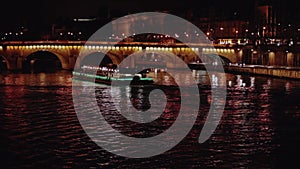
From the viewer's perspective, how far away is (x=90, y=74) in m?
54.8

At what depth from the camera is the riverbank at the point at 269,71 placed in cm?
5476

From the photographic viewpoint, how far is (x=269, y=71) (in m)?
59.6

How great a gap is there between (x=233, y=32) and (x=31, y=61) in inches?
1423

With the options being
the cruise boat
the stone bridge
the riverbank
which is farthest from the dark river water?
the stone bridge

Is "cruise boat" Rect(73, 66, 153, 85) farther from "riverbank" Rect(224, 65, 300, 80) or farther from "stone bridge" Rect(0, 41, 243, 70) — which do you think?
"stone bridge" Rect(0, 41, 243, 70)

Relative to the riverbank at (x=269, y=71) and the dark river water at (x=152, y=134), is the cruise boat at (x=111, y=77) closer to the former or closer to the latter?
the dark river water at (x=152, y=134)

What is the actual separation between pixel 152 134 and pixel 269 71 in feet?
130

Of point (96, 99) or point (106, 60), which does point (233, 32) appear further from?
point (96, 99)

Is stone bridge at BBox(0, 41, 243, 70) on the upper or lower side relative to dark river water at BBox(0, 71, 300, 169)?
upper

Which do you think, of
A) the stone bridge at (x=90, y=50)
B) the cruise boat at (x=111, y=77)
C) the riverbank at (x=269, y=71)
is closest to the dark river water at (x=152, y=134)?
the cruise boat at (x=111, y=77)

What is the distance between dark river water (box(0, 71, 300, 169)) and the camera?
Result: 1750cm

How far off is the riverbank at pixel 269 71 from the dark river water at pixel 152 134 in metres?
20.0

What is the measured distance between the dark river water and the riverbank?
2001cm

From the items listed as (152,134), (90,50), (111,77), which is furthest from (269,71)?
(152,134)
